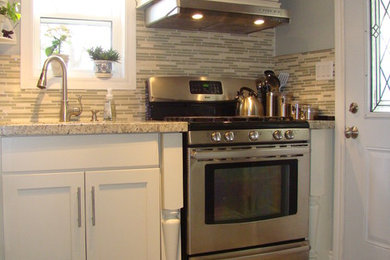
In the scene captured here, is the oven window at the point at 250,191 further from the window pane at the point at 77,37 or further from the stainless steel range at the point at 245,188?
the window pane at the point at 77,37

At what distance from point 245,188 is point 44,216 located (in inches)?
38.9

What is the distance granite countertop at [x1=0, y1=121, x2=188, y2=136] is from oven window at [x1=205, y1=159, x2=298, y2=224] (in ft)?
1.02

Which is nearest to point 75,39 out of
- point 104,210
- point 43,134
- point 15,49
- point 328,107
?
point 15,49

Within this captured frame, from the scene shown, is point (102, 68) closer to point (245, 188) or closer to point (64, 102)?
point (64, 102)

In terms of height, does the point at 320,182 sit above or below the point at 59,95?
below

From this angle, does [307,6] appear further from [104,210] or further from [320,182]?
[104,210]

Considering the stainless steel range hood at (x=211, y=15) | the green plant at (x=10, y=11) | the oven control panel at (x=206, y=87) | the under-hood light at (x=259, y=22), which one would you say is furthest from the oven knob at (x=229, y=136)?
the green plant at (x=10, y=11)

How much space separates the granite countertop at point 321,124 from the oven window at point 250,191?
24 cm

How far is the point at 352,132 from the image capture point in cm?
225

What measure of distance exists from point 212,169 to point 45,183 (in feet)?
2.55

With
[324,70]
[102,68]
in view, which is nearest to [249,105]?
[324,70]

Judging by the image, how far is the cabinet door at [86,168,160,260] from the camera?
1.79 m

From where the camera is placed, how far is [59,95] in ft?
7.95

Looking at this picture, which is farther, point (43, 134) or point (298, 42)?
point (298, 42)
